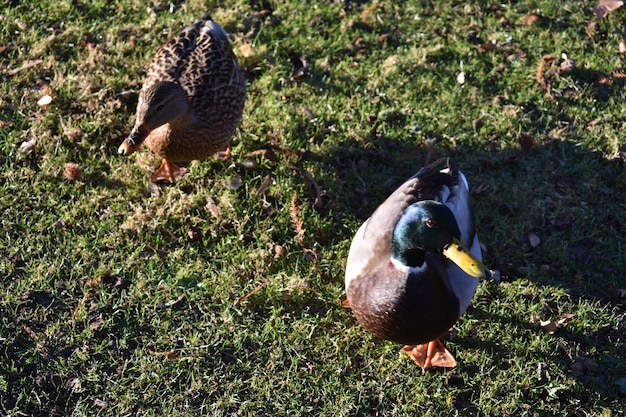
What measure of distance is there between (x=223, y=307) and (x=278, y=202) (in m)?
0.83

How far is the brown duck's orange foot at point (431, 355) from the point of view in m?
3.72

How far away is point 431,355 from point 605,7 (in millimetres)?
3439

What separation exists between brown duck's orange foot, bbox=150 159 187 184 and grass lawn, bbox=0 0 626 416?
0.36 feet

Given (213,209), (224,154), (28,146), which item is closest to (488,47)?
(224,154)

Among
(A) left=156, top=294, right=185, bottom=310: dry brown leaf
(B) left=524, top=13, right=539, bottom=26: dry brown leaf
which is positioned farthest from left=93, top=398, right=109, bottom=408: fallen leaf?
(B) left=524, top=13, right=539, bottom=26: dry brown leaf

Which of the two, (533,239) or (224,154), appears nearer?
(533,239)

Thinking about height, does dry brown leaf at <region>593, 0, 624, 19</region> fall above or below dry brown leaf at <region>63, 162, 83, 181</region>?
above

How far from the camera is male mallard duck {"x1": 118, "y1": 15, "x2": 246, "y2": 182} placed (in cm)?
414

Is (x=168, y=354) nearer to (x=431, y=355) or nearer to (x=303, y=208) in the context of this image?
(x=303, y=208)

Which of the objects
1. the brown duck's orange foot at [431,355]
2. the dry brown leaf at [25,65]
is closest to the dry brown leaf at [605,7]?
the brown duck's orange foot at [431,355]

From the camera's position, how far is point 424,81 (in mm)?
5145

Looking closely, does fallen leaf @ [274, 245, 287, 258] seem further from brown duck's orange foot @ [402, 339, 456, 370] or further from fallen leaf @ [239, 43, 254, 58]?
fallen leaf @ [239, 43, 254, 58]

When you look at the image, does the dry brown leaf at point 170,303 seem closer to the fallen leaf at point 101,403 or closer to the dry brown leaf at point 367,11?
the fallen leaf at point 101,403

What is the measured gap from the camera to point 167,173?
4543mm
